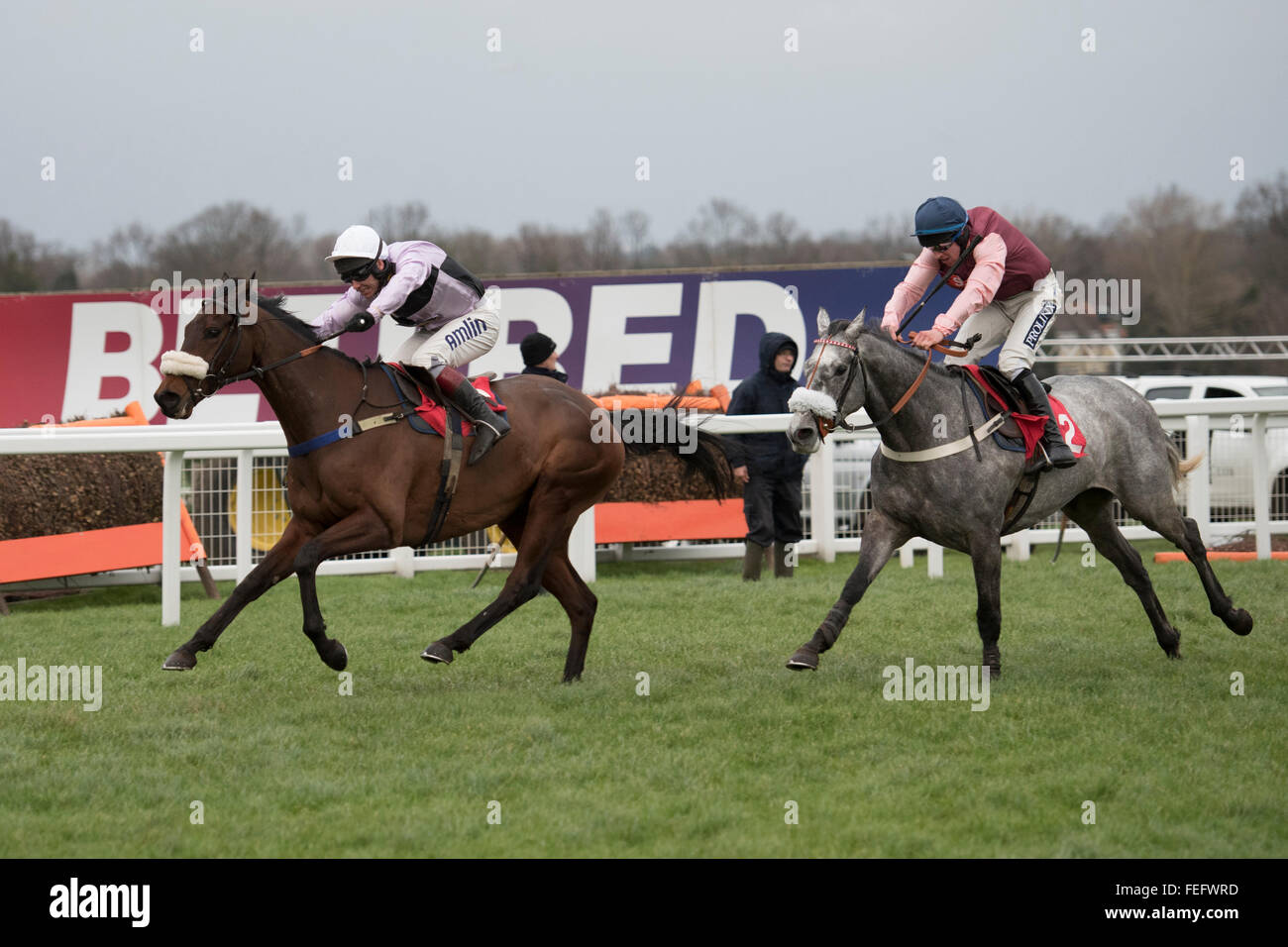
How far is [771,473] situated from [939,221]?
3.94m

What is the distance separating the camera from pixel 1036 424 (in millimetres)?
5957

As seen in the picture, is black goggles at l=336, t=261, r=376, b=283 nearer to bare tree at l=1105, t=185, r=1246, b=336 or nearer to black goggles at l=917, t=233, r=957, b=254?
black goggles at l=917, t=233, r=957, b=254

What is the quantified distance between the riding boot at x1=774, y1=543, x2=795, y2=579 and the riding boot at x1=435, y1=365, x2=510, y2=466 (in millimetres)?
4085

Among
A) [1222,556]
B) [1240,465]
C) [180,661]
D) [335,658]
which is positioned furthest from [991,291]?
[1240,465]

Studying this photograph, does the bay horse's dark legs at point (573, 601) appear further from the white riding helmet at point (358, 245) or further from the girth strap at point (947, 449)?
the girth strap at point (947, 449)

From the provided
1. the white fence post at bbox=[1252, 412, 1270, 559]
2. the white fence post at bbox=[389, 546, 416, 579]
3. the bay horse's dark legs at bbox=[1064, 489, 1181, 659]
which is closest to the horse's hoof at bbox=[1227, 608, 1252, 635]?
the bay horse's dark legs at bbox=[1064, 489, 1181, 659]

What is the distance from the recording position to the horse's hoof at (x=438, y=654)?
5.54 metres

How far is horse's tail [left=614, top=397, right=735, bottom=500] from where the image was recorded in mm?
6590

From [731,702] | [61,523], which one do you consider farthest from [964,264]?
[61,523]

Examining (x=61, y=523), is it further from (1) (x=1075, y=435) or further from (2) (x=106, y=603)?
(1) (x=1075, y=435)

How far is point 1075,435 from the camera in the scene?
612cm
